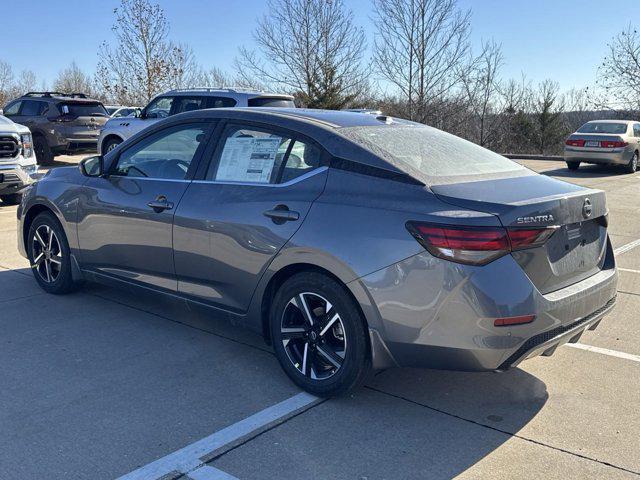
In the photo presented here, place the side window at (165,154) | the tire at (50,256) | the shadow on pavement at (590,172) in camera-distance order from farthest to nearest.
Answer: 1. the shadow on pavement at (590,172)
2. the tire at (50,256)
3. the side window at (165,154)

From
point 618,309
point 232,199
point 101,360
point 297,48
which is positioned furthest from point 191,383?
point 297,48

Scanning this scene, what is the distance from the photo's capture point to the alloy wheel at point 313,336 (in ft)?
11.8

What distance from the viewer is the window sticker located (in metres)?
3.99

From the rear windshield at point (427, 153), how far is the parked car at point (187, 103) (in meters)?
7.38

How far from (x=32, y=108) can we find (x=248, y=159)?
48.7ft

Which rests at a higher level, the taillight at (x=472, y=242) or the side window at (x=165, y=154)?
the side window at (x=165, y=154)

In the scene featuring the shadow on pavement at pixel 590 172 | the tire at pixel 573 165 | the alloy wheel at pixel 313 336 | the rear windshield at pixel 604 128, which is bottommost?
the alloy wheel at pixel 313 336

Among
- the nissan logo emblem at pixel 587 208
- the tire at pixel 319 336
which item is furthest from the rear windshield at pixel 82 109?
the nissan logo emblem at pixel 587 208

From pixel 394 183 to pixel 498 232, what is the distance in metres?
0.64

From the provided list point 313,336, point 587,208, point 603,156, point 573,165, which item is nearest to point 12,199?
point 313,336

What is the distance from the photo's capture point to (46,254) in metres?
5.57

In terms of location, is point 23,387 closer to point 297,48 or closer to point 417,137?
point 417,137

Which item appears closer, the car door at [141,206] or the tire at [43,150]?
the car door at [141,206]

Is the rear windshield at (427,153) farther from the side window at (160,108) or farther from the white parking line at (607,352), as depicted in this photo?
the side window at (160,108)
